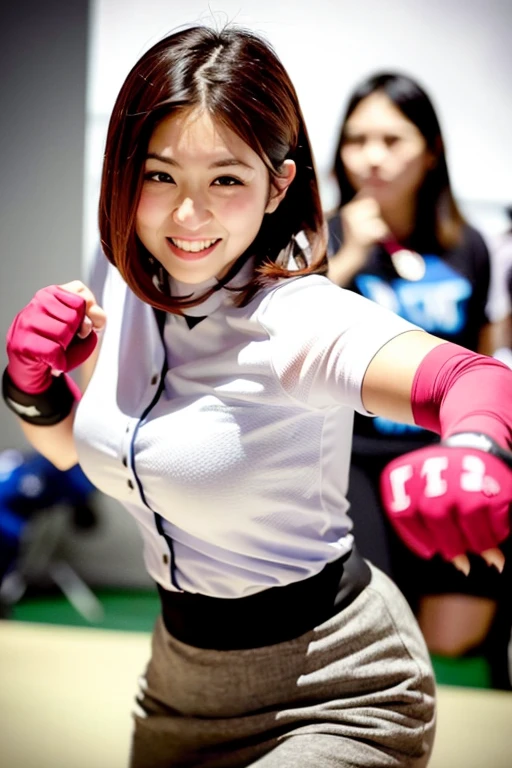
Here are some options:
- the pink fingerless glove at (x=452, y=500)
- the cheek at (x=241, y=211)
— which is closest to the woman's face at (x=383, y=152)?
the cheek at (x=241, y=211)

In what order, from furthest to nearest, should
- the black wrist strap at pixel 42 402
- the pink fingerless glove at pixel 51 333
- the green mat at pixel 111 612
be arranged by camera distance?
the green mat at pixel 111 612
the black wrist strap at pixel 42 402
the pink fingerless glove at pixel 51 333

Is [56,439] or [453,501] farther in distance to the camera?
[56,439]

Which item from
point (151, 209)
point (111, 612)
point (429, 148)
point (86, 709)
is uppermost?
point (151, 209)

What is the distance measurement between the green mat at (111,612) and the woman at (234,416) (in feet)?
5.81

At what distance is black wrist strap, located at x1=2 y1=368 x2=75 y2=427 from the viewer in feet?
4.16

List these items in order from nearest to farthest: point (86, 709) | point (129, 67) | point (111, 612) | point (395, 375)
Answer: point (395, 375) < point (86, 709) < point (129, 67) < point (111, 612)

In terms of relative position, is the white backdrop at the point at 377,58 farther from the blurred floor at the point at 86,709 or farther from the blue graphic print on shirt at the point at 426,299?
the blurred floor at the point at 86,709

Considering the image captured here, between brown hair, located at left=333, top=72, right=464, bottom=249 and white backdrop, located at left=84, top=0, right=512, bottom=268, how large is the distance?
12 cm

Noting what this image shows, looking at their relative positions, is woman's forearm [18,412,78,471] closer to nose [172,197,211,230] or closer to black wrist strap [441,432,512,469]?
nose [172,197,211,230]

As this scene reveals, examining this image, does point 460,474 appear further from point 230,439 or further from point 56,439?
point 56,439

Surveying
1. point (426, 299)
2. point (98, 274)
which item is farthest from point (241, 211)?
point (426, 299)

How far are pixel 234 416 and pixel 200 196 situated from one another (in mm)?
246

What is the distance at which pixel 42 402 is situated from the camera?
1.27m

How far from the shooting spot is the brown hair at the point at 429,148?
201 cm
